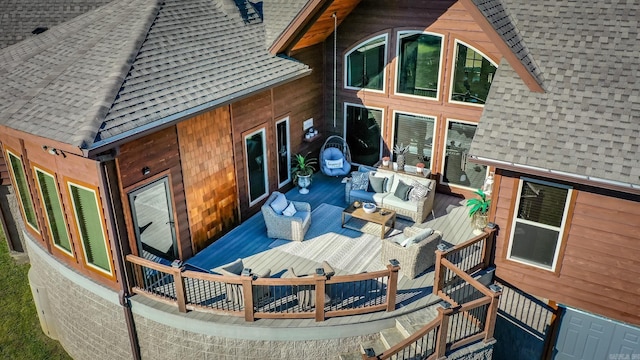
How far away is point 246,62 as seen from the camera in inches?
422

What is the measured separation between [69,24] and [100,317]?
6.75 metres

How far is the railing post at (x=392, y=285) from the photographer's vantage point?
8070 millimetres

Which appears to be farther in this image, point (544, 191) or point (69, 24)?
point (69, 24)

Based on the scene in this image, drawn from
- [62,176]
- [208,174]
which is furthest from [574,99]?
[62,176]

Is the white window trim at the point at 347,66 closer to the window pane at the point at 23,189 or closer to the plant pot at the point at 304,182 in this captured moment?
the plant pot at the point at 304,182

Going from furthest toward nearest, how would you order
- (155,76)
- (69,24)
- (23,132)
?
(69,24) → (155,76) → (23,132)

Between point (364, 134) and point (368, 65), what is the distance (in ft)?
6.07

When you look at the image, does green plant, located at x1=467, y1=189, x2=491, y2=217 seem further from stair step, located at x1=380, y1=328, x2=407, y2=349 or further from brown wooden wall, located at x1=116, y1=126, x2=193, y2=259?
brown wooden wall, located at x1=116, y1=126, x2=193, y2=259

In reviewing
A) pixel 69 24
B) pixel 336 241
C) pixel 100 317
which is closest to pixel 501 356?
pixel 336 241

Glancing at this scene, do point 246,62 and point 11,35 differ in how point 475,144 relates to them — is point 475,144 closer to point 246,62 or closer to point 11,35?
point 246,62

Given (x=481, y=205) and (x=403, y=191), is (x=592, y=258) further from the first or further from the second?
(x=403, y=191)

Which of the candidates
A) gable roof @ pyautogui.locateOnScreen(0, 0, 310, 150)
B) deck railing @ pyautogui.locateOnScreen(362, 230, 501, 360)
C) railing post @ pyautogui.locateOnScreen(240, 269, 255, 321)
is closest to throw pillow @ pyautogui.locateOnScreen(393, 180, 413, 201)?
deck railing @ pyautogui.locateOnScreen(362, 230, 501, 360)

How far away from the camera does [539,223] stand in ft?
30.3

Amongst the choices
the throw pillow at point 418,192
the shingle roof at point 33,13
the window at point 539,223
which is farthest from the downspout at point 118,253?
the shingle roof at point 33,13
